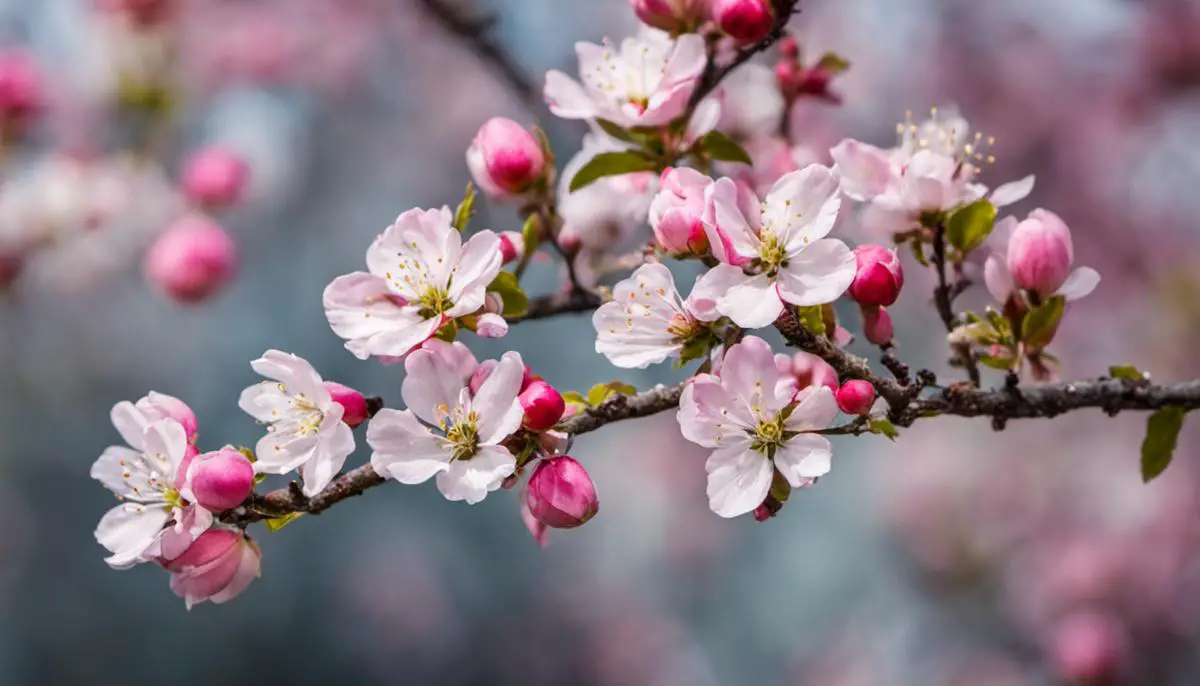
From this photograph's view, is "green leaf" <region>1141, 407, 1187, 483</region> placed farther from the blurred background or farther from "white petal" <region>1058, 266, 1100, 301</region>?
the blurred background

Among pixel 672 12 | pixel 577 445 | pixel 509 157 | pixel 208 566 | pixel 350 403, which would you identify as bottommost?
pixel 577 445

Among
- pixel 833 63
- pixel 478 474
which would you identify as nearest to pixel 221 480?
pixel 478 474

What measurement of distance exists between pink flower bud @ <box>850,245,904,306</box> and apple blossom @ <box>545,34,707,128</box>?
270mm

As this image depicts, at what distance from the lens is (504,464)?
0.87 m

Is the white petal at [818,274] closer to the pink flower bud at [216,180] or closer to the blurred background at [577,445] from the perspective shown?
the blurred background at [577,445]

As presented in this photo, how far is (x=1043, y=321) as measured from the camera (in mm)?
1004

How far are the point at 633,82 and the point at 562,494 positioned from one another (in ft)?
1.65

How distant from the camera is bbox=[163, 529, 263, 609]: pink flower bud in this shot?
923mm

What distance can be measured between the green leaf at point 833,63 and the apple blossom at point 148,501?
901 mm

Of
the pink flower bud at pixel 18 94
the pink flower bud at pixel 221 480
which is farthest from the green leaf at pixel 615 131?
the pink flower bud at pixel 18 94

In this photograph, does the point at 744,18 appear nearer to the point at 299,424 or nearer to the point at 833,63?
the point at 833,63

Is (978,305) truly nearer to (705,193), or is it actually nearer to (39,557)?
(705,193)

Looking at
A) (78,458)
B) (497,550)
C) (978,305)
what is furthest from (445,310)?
(78,458)

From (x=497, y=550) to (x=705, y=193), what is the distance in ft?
16.5
